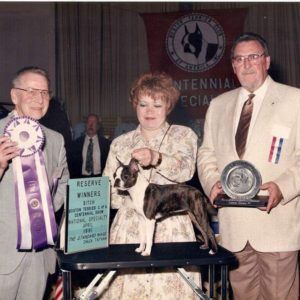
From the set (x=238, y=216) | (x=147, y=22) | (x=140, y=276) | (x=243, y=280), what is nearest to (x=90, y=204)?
(x=140, y=276)

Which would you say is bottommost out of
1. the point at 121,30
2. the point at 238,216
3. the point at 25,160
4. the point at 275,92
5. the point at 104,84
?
the point at 238,216

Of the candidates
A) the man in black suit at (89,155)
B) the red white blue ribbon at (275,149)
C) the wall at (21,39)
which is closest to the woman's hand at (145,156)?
the red white blue ribbon at (275,149)

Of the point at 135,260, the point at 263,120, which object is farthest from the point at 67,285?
the point at 263,120

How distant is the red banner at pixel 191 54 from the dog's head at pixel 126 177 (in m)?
7.20

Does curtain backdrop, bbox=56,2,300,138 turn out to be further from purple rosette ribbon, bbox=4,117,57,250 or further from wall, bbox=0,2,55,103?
purple rosette ribbon, bbox=4,117,57,250

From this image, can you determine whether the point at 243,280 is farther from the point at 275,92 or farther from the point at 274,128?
the point at 275,92

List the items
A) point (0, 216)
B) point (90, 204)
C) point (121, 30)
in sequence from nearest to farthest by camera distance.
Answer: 1. point (90, 204)
2. point (0, 216)
3. point (121, 30)

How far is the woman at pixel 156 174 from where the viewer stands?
2055mm

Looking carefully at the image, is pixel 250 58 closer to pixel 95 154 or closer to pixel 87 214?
pixel 87 214

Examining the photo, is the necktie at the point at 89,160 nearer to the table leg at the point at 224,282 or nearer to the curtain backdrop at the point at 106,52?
the curtain backdrop at the point at 106,52

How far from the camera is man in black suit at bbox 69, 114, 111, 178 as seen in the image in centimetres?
682

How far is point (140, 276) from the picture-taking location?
82.4 inches

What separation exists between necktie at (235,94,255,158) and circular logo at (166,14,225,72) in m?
7.00

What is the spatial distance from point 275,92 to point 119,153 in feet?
2.35
